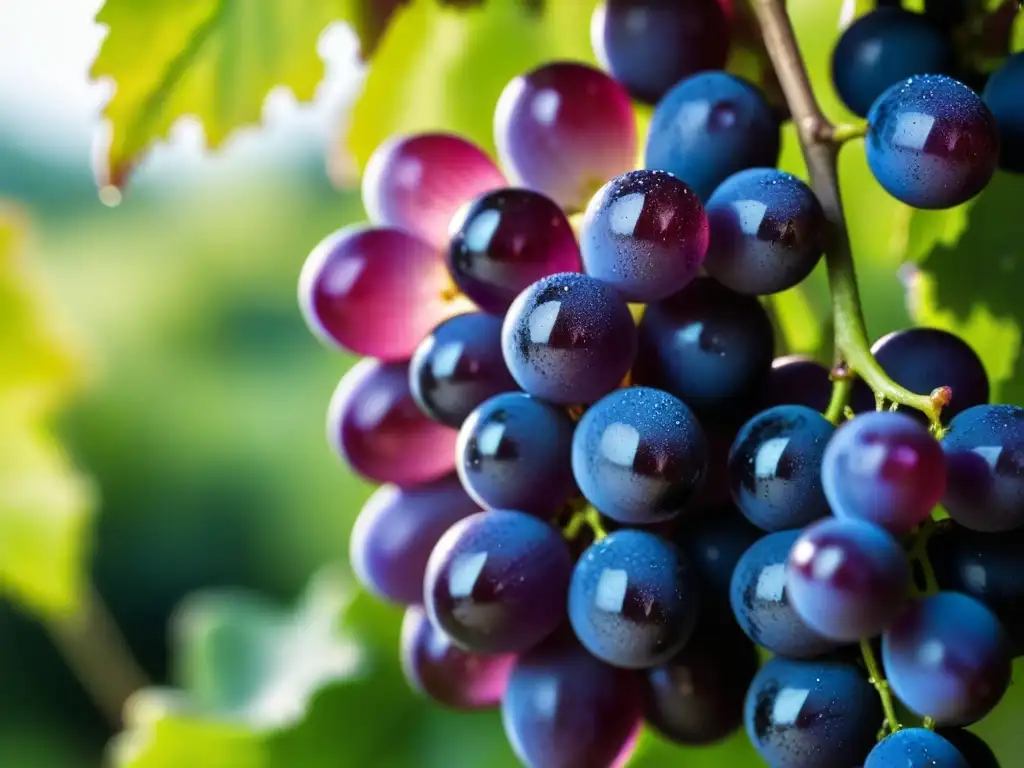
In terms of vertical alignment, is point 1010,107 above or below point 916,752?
above

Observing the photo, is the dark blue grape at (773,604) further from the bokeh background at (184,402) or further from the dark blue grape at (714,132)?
the bokeh background at (184,402)

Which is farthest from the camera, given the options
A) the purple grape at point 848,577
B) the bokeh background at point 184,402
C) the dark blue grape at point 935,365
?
A: the bokeh background at point 184,402

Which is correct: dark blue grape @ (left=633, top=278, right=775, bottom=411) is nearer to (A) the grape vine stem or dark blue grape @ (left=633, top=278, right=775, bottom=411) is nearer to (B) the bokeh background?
(A) the grape vine stem

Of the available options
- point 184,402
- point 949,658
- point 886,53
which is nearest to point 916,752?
point 949,658

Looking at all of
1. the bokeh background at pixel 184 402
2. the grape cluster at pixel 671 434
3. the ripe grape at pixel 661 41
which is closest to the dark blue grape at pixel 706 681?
the grape cluster at pixel 671 434

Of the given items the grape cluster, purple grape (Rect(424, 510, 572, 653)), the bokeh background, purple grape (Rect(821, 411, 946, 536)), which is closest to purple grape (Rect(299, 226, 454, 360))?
the grape cluster

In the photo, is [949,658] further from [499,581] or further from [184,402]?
[184,402]
